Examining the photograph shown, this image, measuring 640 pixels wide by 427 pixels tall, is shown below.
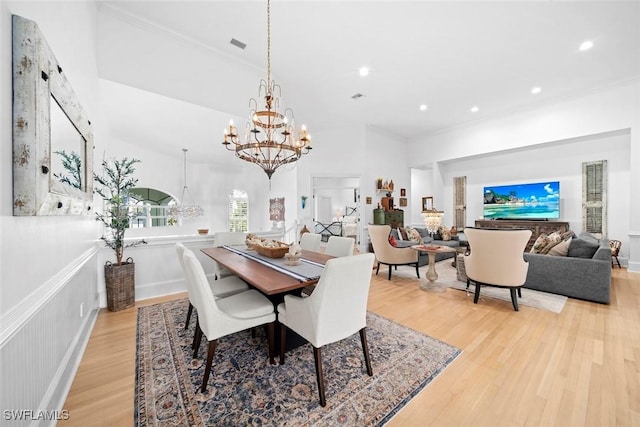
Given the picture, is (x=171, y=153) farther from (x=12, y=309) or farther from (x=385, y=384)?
(x=385, y=384)

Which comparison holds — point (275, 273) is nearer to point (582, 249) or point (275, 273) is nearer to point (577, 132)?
point (582, 249)

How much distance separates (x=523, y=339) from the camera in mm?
2340

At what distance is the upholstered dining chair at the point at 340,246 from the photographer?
2.86 meters

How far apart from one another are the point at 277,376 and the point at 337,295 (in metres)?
0.83

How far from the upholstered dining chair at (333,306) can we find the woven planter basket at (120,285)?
97.2 inches

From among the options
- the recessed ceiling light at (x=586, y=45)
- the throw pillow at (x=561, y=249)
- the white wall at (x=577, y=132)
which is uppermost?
the recessed ceiling light at (x=586, y=45)

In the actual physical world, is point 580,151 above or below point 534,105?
below

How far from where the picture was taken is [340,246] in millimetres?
2969

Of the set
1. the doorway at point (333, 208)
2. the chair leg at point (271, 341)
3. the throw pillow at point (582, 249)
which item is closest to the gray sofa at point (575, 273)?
the throw pillow at point (582, 249)

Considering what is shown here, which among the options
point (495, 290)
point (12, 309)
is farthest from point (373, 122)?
point (12, 309)

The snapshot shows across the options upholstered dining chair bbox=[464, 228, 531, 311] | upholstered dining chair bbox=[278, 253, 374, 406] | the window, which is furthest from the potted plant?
the window

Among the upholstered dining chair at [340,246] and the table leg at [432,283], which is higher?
the upholstered dining chair at [340,246]

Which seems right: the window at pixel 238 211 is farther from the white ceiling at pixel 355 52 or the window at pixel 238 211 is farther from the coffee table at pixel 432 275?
the coffee table at pixel 432 275

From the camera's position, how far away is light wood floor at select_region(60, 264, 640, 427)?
1497 mm
